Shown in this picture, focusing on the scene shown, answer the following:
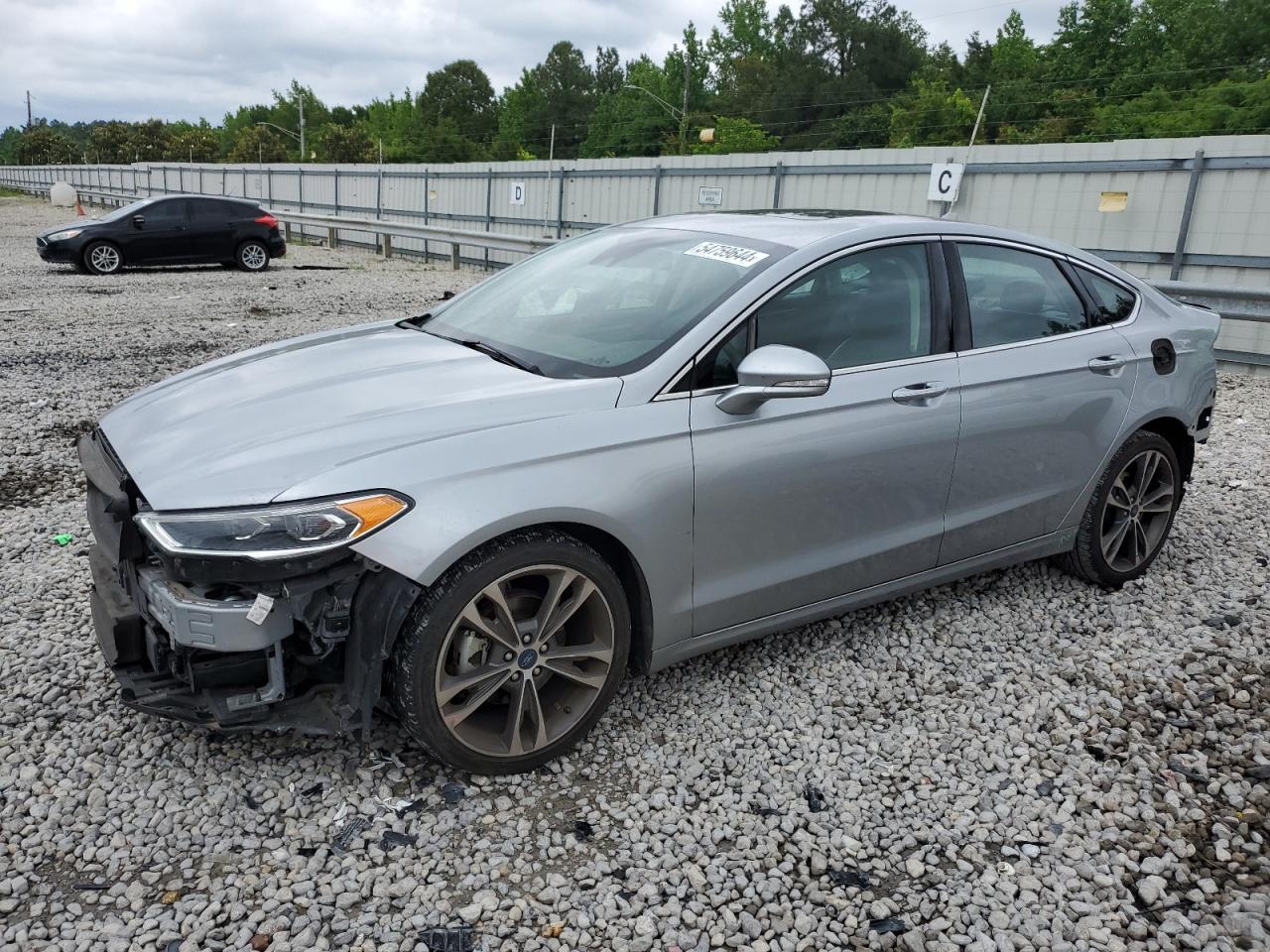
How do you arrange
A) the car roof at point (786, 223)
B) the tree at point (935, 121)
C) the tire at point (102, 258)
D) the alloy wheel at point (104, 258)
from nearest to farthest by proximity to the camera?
1. the car roof at point (786, 223)
2. the tire at point (102, 258)
3. the alloy wheel at point (104, 258)
4. the tree at point (935, 121)

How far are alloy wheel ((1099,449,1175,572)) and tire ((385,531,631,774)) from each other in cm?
262

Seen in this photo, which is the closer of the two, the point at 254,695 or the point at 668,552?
the point at 254,695

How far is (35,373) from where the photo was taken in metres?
8.52

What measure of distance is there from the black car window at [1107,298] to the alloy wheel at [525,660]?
2769mm

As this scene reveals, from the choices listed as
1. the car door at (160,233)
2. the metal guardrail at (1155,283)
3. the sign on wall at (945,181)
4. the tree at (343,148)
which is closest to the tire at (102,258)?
the car door at (160,233)

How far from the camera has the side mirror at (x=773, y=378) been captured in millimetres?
2955

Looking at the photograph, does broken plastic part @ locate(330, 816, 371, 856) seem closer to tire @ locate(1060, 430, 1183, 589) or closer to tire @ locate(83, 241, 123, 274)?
tire @ locate(1060, 430, 1183, 589)

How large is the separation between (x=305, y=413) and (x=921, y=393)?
2149 mm

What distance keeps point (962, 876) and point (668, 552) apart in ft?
4.08

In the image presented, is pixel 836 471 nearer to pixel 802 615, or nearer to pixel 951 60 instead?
pixel 802 615

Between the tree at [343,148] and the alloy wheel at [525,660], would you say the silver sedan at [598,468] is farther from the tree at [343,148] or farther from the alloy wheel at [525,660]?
the tree at [343,148]

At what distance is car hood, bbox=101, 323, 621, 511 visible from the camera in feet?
8.74

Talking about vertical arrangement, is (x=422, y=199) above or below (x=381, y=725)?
above

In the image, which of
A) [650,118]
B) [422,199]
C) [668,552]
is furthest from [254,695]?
[650,118]
